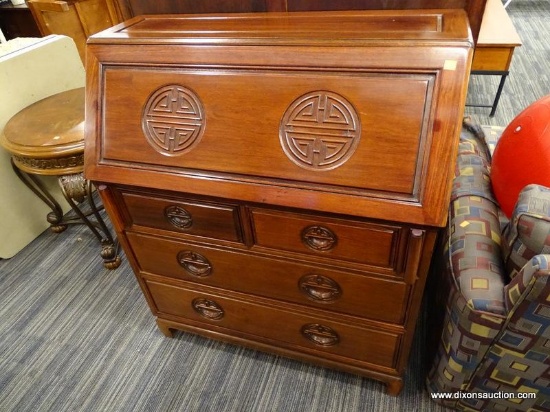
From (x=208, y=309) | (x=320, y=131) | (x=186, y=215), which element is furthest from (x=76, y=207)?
(x=320, y=131)

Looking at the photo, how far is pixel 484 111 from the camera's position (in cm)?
250

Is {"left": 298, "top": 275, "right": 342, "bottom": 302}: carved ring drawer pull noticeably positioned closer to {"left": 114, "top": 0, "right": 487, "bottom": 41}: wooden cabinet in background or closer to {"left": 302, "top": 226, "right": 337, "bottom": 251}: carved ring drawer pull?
{"left": 302, "top": 226, "right": 337, "bottom": 251}: carved ring drawer pull

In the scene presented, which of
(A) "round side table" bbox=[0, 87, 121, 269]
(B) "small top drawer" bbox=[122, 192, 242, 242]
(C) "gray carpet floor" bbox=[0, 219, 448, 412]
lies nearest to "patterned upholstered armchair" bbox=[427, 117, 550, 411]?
(C) "gray carpet floor" bbox=[0, 219, 448, 412]

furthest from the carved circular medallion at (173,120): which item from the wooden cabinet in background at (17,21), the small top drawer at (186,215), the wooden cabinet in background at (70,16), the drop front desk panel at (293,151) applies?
the wooden cabinet in background at (17,21)

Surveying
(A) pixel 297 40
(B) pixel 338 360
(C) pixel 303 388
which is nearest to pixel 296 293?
(B) pixel 338 360

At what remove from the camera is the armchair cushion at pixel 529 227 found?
74 cm

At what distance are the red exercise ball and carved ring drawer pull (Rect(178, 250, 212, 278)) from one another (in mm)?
814

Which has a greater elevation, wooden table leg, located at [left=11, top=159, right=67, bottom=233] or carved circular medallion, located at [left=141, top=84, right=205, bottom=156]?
carved circular medallion, located at [left=141, top=84, right=205, bottom=156]

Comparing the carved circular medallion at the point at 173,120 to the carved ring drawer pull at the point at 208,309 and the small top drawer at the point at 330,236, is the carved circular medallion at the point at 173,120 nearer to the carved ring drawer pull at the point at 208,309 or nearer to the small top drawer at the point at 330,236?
the small top drawer at the point at 330,236

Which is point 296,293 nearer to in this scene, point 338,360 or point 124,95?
point 338,360

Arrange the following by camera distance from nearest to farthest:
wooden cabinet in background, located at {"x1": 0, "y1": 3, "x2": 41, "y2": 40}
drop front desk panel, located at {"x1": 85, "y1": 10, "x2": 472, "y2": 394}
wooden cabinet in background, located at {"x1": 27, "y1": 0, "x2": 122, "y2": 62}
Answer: drop front desk panel, located at {"x1": 85, "y1": 10, "x2": 472, "y2": 394}, wooden cabinet in background, located at {"x1": 27, "y1": 0, "x2": 122, "y2": 62}, wooden cabinet in background, located at {"x1": 0, "y1": 3, "x2": 41, "y2": 40}

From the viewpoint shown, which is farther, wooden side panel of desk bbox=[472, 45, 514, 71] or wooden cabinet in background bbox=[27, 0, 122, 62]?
wooden cabinet in background bbox=[27, 0, 122, 62]

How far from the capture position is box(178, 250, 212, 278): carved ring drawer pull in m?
1.04

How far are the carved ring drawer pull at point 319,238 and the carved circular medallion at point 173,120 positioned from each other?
31 cm
